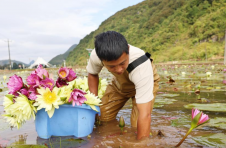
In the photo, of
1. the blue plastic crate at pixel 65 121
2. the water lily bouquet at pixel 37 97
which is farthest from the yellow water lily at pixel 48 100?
the blue plastic crate at pixel 65 121

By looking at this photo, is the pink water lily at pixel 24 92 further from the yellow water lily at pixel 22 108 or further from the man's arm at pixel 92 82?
the man's arm at pixel 92 82

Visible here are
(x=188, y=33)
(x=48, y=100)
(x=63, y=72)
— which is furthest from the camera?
(x=188, y=33)

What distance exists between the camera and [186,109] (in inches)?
105

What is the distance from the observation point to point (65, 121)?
1707 millimetres

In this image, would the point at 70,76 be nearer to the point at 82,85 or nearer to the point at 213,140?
the point at 82,85

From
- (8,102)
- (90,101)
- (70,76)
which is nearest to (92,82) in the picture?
(70,76)

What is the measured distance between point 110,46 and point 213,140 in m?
1.12

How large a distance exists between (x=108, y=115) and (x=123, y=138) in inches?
27.5

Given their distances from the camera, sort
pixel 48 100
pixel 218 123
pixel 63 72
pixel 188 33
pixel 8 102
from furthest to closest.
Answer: pixel 188 33 → pixel 218 123 → pixel 63 72 → pixel 8 102 → pixel 48 100

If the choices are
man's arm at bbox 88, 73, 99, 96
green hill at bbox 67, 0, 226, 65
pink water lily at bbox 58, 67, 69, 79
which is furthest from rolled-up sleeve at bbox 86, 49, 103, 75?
green hill at bbox 67, 0, 226, 65

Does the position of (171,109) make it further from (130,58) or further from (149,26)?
(149,26)

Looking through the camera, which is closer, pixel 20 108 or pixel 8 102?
pixel 20 108

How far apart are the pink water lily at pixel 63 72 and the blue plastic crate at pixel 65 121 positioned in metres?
0.30

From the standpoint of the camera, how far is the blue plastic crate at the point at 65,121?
1.68m
